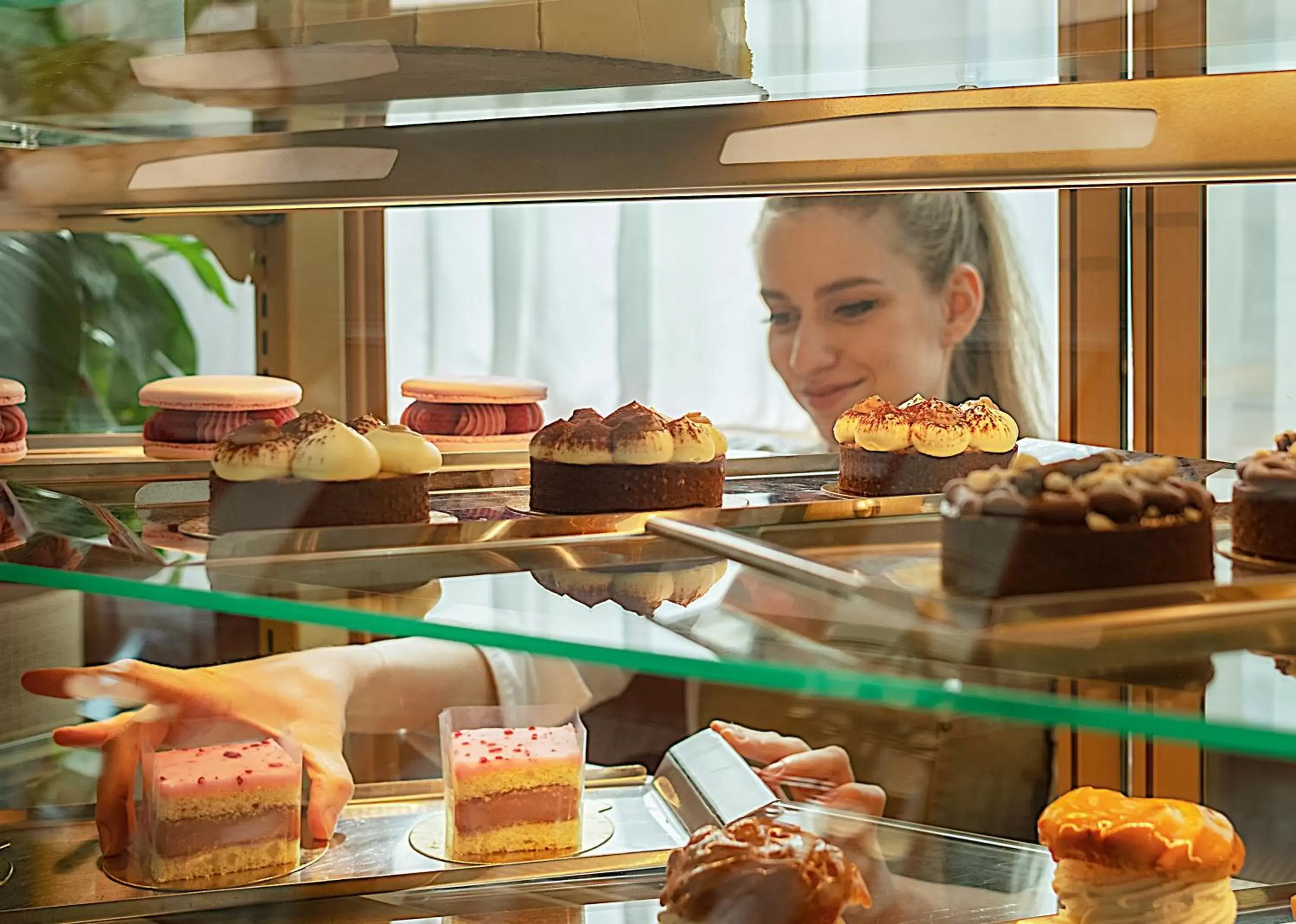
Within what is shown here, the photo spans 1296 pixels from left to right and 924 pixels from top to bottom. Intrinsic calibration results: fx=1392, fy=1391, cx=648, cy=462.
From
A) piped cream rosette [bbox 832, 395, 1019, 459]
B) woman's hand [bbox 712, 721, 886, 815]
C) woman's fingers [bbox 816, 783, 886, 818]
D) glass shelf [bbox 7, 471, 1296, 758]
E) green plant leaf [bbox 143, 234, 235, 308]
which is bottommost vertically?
woman's fingers [bbox 816, 783, 886, 818]

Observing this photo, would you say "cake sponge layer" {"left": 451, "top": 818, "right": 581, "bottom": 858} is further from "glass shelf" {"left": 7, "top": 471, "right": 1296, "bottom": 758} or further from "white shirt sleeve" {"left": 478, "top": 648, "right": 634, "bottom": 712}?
"glass shelf" {"left": 7, "top": 471, "right": 1296, "bottom": 758}

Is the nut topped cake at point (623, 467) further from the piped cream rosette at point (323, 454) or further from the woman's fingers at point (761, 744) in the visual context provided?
the woman's fingers at point (761, 744)

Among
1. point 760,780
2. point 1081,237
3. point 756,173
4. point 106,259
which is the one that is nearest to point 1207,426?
point 1081,237

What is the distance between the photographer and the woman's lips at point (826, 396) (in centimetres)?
129

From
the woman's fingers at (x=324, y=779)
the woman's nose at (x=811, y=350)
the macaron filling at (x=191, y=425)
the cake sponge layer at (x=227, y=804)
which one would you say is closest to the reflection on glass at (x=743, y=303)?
the woman's nose at (x=811, y=350)

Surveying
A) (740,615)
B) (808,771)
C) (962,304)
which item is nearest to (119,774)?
(808,771)

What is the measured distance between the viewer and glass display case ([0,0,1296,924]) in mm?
534

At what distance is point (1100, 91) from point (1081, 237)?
1.82 feet

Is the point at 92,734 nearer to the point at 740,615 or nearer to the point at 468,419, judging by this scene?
the point at 468,419

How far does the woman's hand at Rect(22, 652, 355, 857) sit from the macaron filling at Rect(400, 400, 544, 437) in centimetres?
23

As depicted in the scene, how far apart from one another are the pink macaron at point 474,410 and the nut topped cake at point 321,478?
290mm

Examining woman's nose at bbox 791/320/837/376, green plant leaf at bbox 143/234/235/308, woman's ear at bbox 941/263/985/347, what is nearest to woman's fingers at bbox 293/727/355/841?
green plant leaf at bbox 143/234/235/308

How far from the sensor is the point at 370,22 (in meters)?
0.72

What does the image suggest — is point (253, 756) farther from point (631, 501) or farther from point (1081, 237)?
point (1081, 237)
